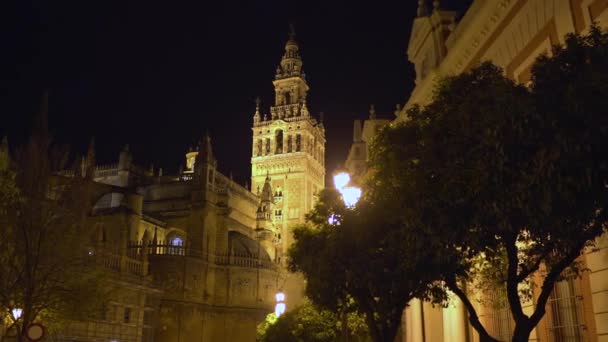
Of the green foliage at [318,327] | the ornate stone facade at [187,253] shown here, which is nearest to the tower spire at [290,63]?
the ornate stone facade at [187,253]

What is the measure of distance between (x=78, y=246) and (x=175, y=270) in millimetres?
31642

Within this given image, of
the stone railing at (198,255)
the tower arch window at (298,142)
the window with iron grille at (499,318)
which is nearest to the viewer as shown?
the window with iron grille at (499,318)

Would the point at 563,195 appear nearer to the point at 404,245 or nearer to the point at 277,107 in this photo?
the point at 404,245

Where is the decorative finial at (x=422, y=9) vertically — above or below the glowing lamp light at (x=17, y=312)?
above

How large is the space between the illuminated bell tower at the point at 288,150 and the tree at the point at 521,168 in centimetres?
7017

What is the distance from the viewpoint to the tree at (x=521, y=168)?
26.8 feet

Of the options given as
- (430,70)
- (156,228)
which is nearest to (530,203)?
(430,70)

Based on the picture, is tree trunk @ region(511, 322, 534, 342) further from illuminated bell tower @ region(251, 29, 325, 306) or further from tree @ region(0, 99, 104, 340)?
illuminated bell tower @ region(251, 29, 325, 306)

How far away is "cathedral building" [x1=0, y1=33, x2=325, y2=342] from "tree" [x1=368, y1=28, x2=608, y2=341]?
26.2 metres

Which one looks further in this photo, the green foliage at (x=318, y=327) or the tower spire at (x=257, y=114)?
the tower spire at (x=257, y=114)

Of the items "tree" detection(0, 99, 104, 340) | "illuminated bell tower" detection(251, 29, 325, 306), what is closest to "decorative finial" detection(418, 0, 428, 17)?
"tree" detection(0, 99, 104, 340)

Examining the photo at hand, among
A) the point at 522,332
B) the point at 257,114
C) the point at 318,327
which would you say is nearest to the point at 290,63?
the point at 257,114

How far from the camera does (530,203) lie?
866cm

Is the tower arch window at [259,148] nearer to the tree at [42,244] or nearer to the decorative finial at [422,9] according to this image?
the decorative finial at [422,9]
